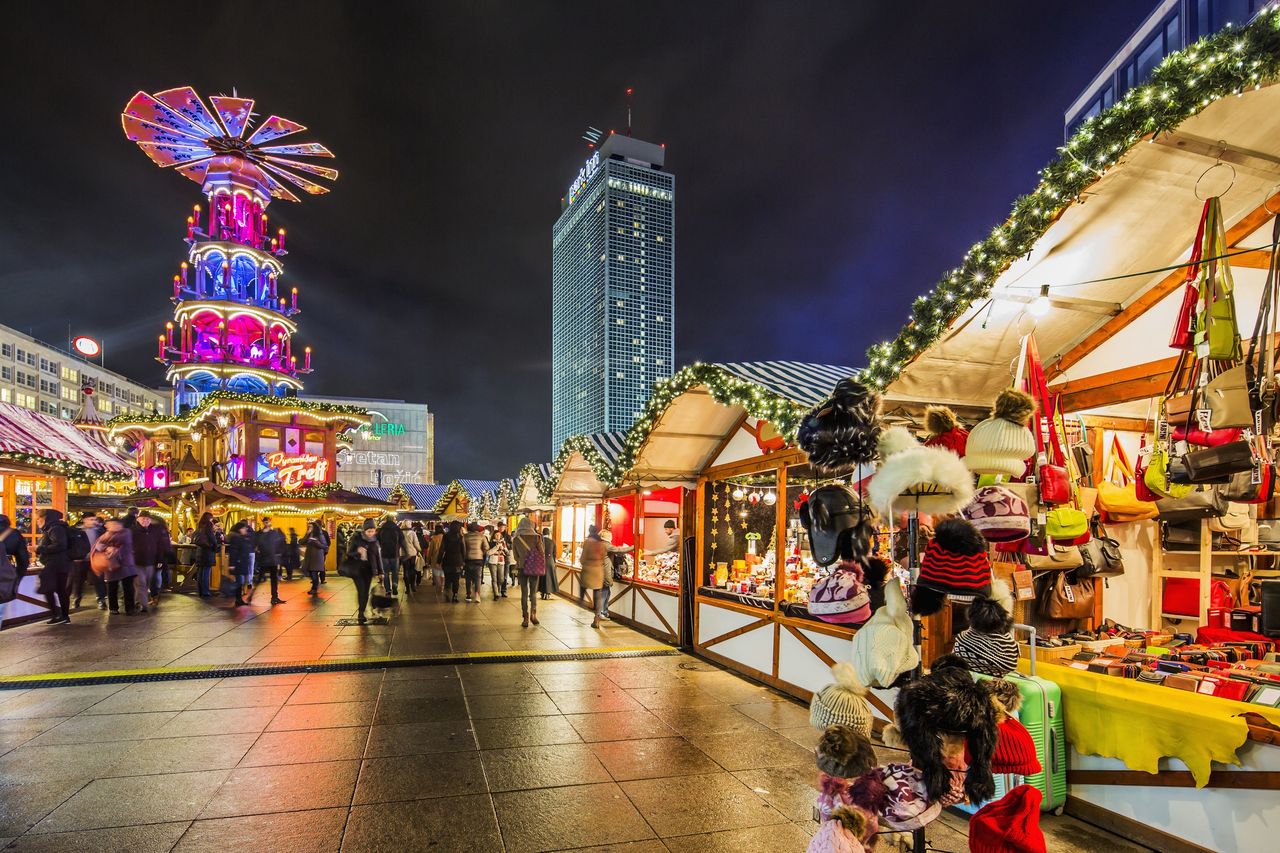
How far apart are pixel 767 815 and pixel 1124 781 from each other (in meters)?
2.05

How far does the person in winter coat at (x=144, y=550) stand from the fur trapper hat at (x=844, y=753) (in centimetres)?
1296

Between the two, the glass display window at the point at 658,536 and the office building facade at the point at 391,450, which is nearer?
the glass display window at the point at 658,536

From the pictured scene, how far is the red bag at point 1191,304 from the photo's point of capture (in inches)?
150

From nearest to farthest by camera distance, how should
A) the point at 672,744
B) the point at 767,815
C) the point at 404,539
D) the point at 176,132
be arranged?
1. the point at 767,815
2. the point at 672,744
3. the point at 404,539
4. the point at 176,132

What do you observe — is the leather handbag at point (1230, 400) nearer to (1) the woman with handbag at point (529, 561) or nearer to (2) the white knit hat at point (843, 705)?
(2) the white knit hat at point (843, 705)

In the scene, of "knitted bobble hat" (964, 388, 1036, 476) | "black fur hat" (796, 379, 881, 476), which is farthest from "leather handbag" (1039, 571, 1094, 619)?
"black fur hat" (796, 379, 881, 476)

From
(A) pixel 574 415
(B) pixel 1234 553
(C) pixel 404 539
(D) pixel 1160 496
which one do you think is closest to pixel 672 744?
(D) pixel 1160 496

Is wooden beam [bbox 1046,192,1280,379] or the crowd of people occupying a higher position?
wooden beam [bbox 1046,192,1280,379]

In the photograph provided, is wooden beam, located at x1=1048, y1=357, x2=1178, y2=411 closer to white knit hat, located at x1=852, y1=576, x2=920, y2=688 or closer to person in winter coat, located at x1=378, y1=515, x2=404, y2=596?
white knit hat, located at x1=852, y1=576, x2=920, y2=688

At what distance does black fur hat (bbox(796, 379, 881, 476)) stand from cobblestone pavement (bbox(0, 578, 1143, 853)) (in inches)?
89.1

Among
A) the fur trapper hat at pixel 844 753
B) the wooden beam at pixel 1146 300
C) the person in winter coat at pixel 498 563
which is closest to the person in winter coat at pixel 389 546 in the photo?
the person in winter coat at pixel 498 563

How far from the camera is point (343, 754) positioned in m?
5.27

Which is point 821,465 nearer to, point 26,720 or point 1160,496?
point 1160,496

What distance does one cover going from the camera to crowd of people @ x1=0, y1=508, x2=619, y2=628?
35.4 ft
